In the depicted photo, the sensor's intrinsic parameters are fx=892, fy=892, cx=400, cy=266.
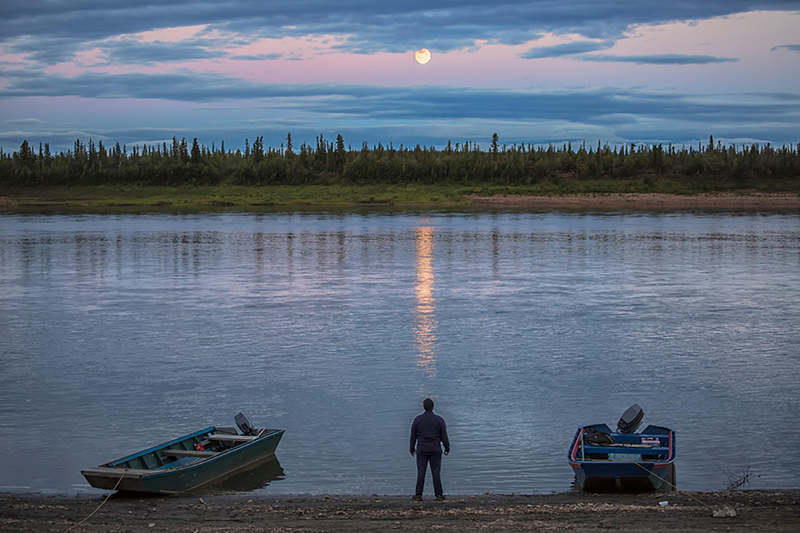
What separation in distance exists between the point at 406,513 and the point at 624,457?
3865mm

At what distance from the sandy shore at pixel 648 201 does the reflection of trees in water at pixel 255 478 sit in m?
111

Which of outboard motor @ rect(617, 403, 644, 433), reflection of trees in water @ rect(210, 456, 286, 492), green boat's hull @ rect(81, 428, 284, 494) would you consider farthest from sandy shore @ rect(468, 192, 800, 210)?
green boat's hull @ rect(81, 428, 284, 494)

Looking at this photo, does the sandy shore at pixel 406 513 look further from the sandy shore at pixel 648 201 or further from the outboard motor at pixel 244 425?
the sandy shore at pixel 648 201

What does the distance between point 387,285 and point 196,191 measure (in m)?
120

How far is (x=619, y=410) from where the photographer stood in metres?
16.8

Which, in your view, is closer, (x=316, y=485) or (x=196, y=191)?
(x=316, y=485)

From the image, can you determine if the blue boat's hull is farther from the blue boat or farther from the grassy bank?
the grassy bank

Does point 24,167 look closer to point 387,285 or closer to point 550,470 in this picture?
point 387,285

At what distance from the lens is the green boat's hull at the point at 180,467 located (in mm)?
12133

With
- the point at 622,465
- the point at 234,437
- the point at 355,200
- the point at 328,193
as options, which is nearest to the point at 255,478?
the point at 234,437

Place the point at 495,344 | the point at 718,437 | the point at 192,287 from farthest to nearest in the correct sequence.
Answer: the point at 192,287, the point at 495,344, the point at 718,437

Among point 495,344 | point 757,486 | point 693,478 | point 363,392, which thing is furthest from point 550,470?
point 495,344

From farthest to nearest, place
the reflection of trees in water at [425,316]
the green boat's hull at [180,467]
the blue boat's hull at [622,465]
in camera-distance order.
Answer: the reflection of trees in water at [425,316]
the blue boat's hull at [622,465]
the green boat's hull at [180,467]

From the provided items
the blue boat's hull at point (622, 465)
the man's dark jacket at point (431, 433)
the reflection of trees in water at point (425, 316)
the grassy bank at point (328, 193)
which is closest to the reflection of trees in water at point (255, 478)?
the man's dark jacket at point (431, 433)
